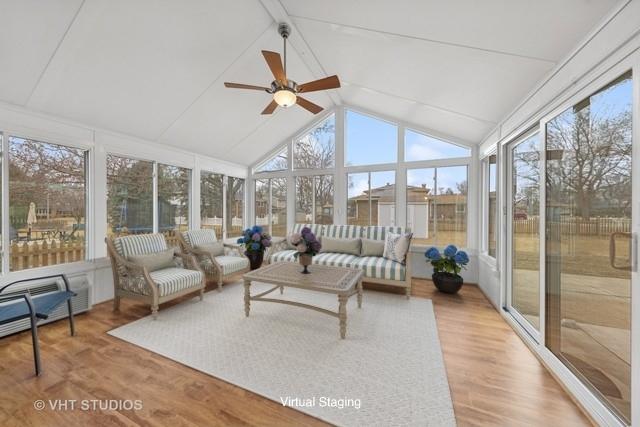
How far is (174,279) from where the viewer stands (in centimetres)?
295

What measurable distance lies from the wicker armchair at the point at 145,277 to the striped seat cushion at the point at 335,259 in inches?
66.7

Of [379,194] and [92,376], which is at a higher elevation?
[379,194]

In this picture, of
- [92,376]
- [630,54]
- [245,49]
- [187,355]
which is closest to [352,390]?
[187,355]

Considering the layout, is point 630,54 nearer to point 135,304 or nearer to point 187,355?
point 187,355

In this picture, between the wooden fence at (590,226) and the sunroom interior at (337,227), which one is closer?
the wooden fence at (590,226)

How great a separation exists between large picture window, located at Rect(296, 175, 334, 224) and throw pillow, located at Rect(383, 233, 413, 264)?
1.67m

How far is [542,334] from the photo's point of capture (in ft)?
6.73

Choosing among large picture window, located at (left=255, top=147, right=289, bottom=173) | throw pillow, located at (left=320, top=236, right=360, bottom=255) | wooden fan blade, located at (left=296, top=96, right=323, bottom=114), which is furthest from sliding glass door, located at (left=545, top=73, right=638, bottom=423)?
large picture window, located at (left=255, top=147, right=289, bottom=173)

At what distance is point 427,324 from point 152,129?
4.53m

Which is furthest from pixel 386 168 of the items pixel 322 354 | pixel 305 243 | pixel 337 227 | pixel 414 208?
pixel 322 354

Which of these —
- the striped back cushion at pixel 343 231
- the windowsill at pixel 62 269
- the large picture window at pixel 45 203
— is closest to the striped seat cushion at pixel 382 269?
the striped back cushion at pixel 343 231

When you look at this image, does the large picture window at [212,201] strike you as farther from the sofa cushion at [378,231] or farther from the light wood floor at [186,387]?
the sofa cushion at [378,231]

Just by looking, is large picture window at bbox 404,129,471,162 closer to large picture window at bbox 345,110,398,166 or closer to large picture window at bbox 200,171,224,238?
large picture window at bbox 345,110,398,166

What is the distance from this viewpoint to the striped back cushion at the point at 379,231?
417 cm
